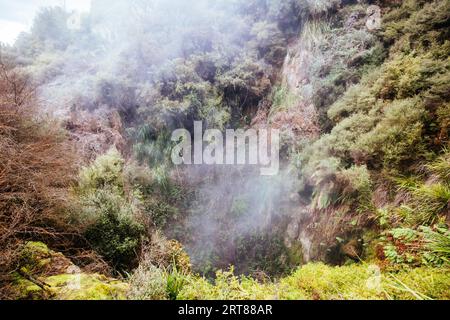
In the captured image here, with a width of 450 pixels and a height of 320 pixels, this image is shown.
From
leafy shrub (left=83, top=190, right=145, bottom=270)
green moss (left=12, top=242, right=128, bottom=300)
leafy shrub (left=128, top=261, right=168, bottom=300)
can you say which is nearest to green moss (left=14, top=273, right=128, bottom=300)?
green moss (left=12, top=242, right=128, bottom=300)

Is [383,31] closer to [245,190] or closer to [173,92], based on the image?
[245,190]

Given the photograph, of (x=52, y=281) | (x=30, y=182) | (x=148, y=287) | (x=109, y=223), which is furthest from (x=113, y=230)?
(x=148, y=287)

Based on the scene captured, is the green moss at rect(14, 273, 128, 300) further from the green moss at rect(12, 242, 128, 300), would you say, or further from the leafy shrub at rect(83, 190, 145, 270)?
the leafy shrub at rect(83, 190, 145, 270)

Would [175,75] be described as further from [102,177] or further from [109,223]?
[109,223]

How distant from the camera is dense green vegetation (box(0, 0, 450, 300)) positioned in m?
3.04

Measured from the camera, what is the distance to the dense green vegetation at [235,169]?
3.04 meters

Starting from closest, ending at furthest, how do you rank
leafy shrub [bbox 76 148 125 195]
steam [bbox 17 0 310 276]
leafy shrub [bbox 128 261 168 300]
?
leafy shrub [bbox 128 261 168 300] < leafy shrub [bbox 76 148 125 195] < steam [bbox 17 0 310 276]

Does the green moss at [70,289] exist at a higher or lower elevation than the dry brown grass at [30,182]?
lower

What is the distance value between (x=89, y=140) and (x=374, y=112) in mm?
7081

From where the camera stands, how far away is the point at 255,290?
112 inches

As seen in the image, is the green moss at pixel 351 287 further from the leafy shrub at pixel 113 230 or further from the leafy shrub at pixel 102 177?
the leafy shrub at pixel 102 177

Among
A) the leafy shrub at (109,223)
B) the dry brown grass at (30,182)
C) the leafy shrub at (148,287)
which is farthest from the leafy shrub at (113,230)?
the leafy shrub at (148,287)

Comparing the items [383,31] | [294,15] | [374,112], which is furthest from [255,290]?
[294,15]

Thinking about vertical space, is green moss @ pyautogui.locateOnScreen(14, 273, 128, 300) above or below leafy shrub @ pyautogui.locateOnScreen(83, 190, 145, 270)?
below
